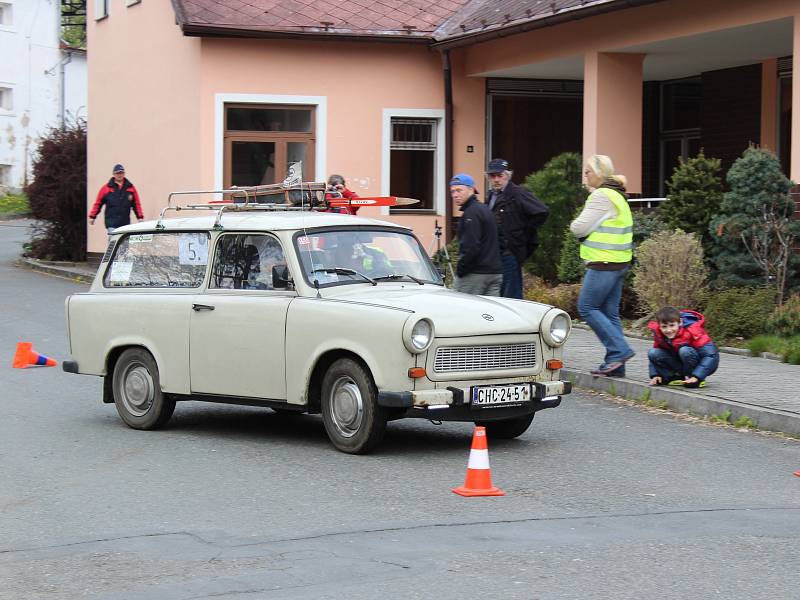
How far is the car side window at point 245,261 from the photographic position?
30.0 ft

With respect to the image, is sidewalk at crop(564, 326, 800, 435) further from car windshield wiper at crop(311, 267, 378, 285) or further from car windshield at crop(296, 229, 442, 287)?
car windshield wiper at crop(311, 267, 378, 285)

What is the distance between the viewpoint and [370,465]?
8141mm

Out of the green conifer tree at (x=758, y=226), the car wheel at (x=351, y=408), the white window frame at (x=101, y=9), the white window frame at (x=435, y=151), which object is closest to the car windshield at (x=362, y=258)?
the car wheel at (x=351, y=408)

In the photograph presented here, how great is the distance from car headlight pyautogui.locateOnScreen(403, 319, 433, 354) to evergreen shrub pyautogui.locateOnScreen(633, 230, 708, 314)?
7.03 metres

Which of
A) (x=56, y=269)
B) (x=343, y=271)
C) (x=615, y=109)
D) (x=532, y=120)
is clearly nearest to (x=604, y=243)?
(x=343, y=271)

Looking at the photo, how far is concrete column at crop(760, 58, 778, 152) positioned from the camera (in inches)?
797

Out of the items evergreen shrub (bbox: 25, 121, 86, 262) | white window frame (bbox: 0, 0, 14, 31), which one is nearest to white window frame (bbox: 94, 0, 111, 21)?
evergreen shrub (bbox: 25, 121, 86, 262)

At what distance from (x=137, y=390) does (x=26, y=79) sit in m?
47.5

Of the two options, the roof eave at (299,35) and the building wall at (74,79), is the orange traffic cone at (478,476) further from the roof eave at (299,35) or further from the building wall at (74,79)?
the building wall at (74,79)

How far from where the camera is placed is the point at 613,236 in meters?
11.0

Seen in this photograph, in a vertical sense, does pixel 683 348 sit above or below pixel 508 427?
above

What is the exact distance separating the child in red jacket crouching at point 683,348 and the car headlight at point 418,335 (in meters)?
2.99

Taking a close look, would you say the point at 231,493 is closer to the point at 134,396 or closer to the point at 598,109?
the point at 134,396

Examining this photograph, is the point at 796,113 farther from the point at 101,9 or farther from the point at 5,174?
the point at 5,174
